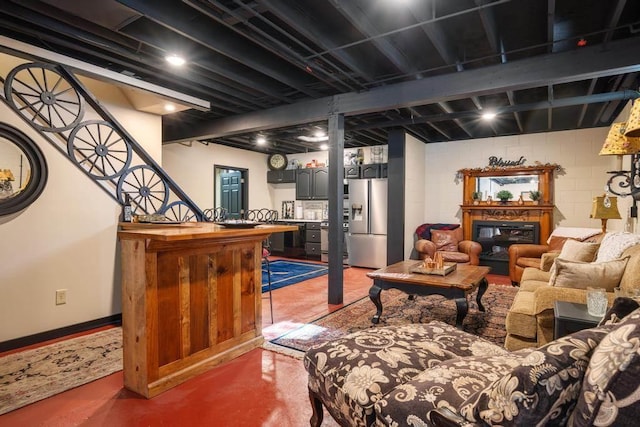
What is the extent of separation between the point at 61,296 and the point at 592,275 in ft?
14.1

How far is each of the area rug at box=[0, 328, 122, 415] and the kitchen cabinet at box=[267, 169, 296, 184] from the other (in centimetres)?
565

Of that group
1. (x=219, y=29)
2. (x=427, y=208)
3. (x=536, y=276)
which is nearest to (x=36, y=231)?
(x=219, y=29)

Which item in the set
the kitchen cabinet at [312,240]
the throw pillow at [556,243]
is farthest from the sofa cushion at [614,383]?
the kitchen cabinet at [312,240]

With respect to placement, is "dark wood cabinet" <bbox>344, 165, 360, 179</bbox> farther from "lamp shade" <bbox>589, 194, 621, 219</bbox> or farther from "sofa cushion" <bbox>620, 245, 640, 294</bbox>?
"sofa cushion" <bbox>620, 245, 640, 294</bbox>

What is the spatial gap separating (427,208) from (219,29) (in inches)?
209

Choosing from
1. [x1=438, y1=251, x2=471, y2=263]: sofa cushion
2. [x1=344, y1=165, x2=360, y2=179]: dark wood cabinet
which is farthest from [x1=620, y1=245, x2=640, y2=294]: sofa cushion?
[x1=344, y1=165, x2=360, y2=179]: dark wood cabinet

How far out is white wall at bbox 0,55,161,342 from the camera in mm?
2865

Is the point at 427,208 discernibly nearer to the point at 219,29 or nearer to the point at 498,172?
the point at 498,172

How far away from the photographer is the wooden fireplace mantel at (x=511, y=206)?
5.82 metres

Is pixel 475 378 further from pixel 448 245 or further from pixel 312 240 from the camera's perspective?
pixel 312 240

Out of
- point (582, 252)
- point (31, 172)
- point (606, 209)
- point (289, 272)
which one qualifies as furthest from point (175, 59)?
point (606, 209)

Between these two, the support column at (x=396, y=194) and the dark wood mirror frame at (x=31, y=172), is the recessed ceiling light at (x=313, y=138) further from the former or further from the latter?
the dark wood mirror frame at (x=31, y=172)

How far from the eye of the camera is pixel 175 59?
126 inches

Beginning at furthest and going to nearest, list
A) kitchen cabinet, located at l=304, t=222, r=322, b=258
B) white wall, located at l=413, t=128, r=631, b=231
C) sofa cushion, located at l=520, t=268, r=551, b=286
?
kitchen cabinet, located at l=304, t=222, r=322, b=258 → white wall, located at l=413, t=128, r=631, b=231 → sofa cushion, located at l=520, t=268, r=551, b=286
